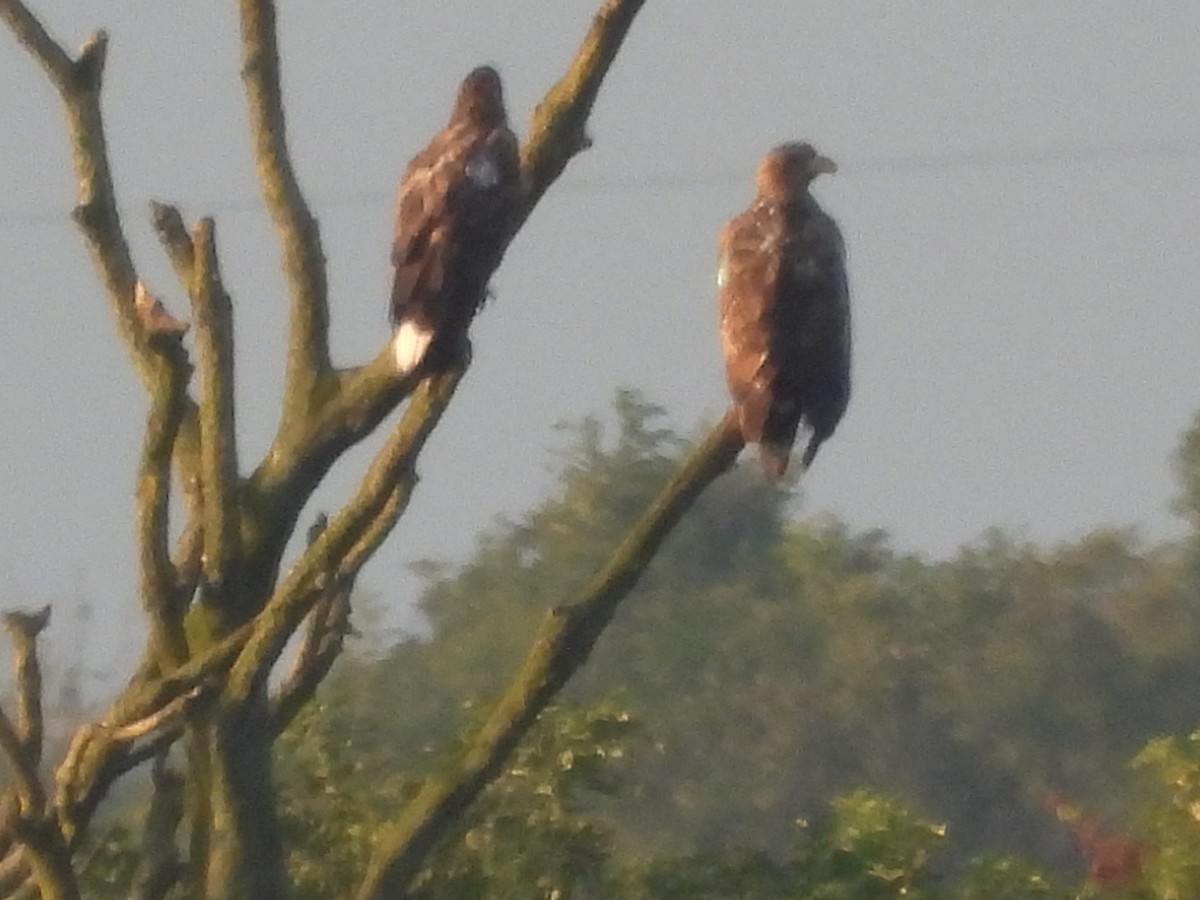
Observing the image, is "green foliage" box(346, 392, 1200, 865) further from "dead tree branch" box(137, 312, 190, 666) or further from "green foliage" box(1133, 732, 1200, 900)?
"dead tree branch" box(137, 312, 190, 666)

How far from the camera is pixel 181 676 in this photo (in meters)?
6.46

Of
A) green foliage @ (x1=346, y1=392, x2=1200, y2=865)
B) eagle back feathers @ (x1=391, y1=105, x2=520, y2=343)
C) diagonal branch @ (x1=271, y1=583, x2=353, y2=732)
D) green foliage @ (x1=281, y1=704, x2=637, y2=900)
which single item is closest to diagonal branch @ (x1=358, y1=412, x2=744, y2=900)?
diagonal branch @ (x1=271, y1=583, x2=353, y2=732)

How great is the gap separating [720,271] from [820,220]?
0.30 meters

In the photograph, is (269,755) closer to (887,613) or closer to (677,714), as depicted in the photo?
(677,714)

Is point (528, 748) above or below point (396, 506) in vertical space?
above

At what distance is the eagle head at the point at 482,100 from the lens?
787 centimetres

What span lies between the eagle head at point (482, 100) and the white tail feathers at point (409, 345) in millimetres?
1163

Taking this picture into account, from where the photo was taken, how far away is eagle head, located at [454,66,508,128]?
7.87 m

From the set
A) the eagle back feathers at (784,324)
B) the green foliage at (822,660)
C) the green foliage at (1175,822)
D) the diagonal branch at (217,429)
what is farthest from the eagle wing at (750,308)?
the green foliage at (822,660)

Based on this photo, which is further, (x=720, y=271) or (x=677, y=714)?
(x=677, y=714)

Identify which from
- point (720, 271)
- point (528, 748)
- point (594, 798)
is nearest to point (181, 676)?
point (720, 271)

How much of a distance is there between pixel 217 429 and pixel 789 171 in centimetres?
154

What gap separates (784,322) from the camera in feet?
21.7

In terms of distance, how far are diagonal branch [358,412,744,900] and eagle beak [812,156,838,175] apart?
1265mm
